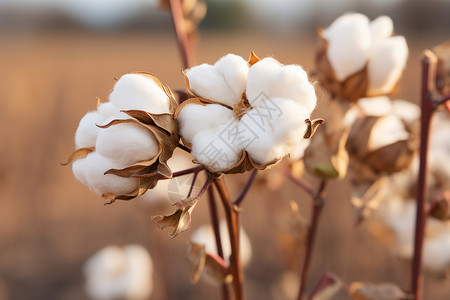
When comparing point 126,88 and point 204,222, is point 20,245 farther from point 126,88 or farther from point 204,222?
point 126,88

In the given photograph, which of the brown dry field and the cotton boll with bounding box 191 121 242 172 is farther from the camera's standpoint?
the brown dry field

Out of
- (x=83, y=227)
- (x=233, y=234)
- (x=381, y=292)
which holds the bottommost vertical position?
(x=83, y=227)

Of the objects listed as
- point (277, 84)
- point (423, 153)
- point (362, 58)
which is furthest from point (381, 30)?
point (277, 84)

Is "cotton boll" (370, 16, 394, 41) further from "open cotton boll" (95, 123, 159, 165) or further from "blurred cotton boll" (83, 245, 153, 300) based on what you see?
"blurred cotton boll" (83, 245, 153, 300)

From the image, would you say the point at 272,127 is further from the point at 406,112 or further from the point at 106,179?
the point at 406,112

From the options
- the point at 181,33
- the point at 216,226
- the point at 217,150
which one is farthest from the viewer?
the point at 181,33

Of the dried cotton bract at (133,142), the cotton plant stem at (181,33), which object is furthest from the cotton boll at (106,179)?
the cotton plant stem at (181,33)

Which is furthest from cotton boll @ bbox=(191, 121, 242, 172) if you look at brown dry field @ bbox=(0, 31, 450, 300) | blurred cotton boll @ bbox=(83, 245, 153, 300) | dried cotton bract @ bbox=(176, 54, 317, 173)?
blurred cotton boll @ bbox=(83, 245, 153, 300)
